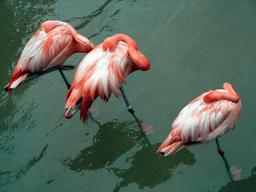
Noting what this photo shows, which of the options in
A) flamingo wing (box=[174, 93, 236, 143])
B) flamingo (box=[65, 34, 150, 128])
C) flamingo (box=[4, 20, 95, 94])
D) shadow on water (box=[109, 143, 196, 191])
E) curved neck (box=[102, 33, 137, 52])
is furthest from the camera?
flamingo (box=[4, 20, 95, 94])

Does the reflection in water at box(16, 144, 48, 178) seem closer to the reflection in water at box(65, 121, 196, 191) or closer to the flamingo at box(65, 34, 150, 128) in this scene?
the reflection in water at box(65, 121, 196, 191)

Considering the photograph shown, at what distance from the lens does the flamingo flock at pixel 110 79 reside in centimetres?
248

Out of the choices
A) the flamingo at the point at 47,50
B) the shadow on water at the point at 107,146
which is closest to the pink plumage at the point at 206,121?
the shadow on water at the point at 107,146

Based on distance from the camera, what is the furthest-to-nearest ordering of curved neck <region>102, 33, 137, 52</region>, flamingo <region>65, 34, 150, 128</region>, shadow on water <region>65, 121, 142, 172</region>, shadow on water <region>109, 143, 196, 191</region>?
shadow on water <region>65, 121, 142, 172</region> < shadow on water <region>109, 143, 196, 191</region> < curved neck <region>102, 33, 137, 52</region> < flamingo <region>65, 34, 150, 128</region>

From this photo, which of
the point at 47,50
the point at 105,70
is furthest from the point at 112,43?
the point at 47,50

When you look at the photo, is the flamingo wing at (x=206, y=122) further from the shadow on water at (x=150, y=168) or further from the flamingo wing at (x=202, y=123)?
the shadow on water at (x=150, y=168)

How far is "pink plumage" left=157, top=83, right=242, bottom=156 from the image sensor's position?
2.45 meters

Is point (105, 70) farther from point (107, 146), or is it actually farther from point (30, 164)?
point (30, 164)

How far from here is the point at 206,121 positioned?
2447 millimetres

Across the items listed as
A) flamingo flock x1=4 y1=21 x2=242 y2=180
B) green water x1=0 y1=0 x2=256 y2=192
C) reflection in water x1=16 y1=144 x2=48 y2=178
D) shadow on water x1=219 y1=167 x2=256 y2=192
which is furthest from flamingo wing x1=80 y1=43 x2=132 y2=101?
shadow on water x1=219 y1=167 x2=256 y2=192

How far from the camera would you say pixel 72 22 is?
471 centimetres

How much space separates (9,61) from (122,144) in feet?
8.43

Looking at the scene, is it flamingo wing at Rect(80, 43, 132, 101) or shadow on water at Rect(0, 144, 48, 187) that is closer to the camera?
flamingo wing at Rect(80, 43, 132, 101)

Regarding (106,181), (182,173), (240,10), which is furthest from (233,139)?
(240,10)
